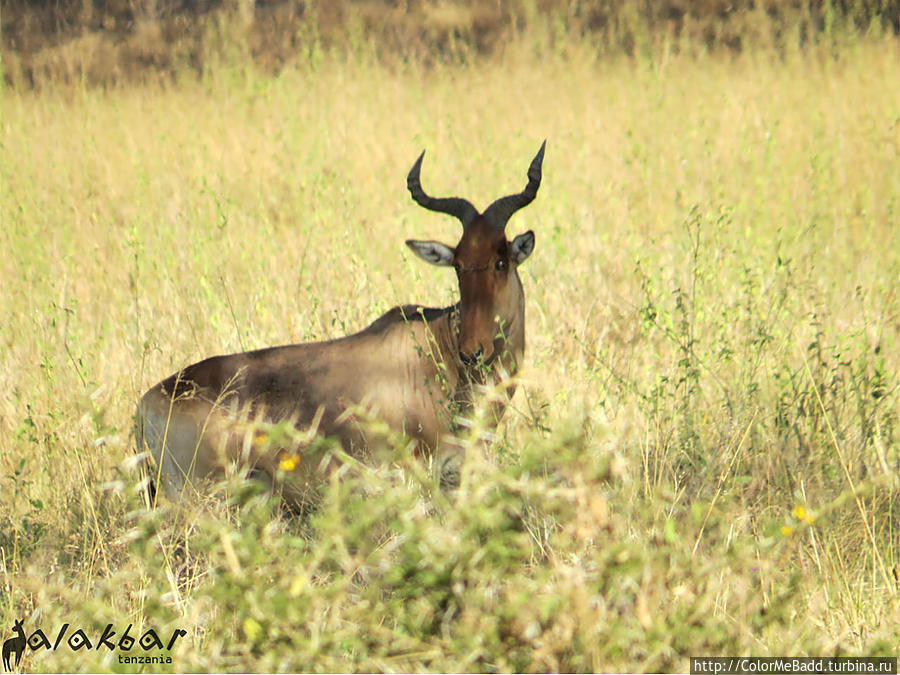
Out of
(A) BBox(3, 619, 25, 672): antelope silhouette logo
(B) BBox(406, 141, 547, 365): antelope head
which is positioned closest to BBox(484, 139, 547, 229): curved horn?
(B) BBox(406, 141, 547, 365): antelope head

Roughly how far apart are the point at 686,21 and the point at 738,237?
6.93 meters

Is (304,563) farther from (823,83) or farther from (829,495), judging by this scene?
(823,83)

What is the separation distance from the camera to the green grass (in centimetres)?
307

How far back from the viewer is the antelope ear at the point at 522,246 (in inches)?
205

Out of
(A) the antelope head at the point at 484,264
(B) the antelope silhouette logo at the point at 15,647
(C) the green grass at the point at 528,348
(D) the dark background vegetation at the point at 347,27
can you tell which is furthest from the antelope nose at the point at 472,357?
(D) the dark background vegetation at the point at 347,27

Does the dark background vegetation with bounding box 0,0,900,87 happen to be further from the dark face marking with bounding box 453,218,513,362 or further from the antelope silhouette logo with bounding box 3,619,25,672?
the antelope silhouette logo with bounding box 3,619,25,672

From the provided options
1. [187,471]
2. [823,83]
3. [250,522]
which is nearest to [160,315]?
[187,471]

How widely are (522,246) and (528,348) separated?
137 centimetres

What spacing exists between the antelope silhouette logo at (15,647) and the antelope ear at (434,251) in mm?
2715

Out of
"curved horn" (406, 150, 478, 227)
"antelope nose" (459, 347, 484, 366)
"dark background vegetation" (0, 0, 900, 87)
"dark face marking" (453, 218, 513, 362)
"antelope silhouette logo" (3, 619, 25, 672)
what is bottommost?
"antelope silhouette logo" (3, 619, 25, 672)

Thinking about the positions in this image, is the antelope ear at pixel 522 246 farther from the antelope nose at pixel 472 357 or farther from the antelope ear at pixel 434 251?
the antelope nose at pixel 472 357

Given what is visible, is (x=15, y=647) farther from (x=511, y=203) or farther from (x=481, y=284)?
(x=511, y=203)

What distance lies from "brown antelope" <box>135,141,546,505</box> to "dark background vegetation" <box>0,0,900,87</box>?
8306 mm

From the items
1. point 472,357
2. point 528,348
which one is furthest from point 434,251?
point 528,348
